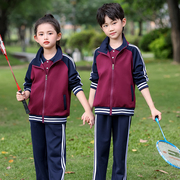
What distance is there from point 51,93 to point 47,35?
0.53 meters

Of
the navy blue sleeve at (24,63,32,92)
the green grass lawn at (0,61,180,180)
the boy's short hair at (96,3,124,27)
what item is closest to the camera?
the boy's short hair at (96,3,124,27)

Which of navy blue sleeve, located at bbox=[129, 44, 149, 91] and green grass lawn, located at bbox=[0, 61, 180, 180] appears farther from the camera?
green grass lawn, located at bbox=[0, 61, 180, 180]

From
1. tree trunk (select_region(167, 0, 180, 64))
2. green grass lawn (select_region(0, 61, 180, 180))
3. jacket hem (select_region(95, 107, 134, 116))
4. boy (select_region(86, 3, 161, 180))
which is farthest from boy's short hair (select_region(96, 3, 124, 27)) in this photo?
tree trunk (select_region(167, 0, 180, 64))

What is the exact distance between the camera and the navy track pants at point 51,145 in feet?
10.1

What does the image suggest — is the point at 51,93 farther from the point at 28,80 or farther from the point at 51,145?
the point at 51,145

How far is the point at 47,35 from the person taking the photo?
3.03 m

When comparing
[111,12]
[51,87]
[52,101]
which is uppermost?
[111,12]

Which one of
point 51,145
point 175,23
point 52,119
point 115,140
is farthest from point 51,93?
point 175,23

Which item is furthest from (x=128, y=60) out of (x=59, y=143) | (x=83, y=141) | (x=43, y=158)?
(x=83, y=141)

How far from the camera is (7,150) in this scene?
17.3 feet

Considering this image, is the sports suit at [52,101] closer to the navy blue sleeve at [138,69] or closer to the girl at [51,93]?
the girl at [51,93]

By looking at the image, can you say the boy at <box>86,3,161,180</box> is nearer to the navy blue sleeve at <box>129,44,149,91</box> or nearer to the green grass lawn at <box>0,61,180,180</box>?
the navy blue sleeve at <box>129,44,149,91</box>

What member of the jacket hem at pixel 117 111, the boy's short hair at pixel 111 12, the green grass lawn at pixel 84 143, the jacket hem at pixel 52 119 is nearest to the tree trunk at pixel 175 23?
the green grass lawn at pixel 84 143

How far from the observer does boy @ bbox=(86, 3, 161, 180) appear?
3.05 m
